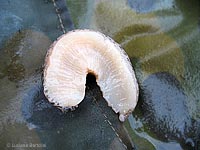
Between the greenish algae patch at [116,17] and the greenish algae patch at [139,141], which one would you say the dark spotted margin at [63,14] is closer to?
the greenish algae patch at [116,17]

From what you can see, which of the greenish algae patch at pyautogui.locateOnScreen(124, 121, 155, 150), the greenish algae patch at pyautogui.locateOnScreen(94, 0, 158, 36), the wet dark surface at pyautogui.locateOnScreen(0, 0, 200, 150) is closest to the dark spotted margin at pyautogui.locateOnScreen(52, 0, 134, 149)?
the wet dark surface at pyautogui.locateOnScreen(0, 0, 200, 150)

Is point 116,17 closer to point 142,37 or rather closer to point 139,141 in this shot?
point 142,37

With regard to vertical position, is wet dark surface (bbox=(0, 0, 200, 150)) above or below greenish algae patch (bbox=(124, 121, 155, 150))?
above

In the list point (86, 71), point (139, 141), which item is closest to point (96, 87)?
A: point (86, 71)

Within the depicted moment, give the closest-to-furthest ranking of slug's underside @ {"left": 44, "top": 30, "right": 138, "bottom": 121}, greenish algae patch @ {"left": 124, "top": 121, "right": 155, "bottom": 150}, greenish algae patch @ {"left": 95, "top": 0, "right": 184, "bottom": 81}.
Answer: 1. slug's underside @ {"left": 44, "top": 30, "right": 138, "bottom": 121}
2. greenish algae patch @ {"left": 124, "top": 121, "right": 155, "bottom": 150}
3. greenish algae patch @ {"left": 95, "top": 0, "right": 184, "bottom": 81}

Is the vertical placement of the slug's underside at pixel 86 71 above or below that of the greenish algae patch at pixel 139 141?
above

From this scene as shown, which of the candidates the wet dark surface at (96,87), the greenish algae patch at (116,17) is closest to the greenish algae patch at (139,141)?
the wet dark surface at (96,87)

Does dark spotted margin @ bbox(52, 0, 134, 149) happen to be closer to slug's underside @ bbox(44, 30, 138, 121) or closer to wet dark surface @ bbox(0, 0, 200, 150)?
wet dark surface @ bbox(0, 0, 200, 150)
